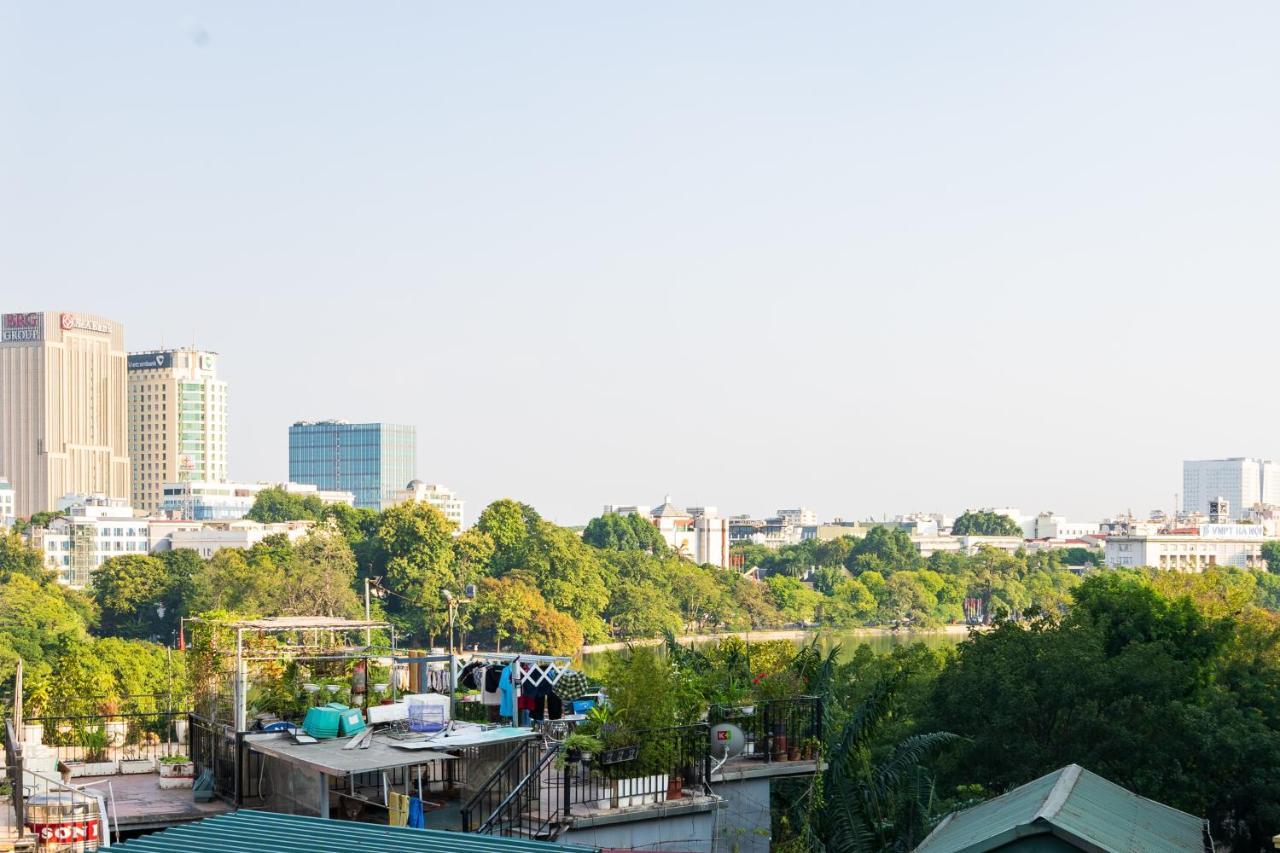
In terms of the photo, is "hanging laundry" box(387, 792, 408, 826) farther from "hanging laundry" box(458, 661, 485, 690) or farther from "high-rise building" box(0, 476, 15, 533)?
"high-rise building" box(0, 476, 15, 533)

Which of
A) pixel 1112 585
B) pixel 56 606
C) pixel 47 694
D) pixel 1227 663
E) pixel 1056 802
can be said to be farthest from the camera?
pixel 56 606

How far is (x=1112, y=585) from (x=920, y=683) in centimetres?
348

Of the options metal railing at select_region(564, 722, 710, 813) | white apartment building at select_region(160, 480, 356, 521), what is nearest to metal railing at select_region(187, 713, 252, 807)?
metal railing at select_region(564, 722, 710, 813)

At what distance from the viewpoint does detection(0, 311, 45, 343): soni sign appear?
449ft

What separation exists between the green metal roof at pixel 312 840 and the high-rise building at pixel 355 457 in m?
170

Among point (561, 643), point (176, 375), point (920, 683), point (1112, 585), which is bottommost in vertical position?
point (561, 643)

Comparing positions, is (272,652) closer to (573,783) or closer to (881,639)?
(573,783)

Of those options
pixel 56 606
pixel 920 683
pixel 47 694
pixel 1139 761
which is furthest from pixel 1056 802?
pixel 56 606

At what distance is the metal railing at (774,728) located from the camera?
13867 millimetres

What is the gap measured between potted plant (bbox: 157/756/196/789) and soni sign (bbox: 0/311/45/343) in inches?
5200

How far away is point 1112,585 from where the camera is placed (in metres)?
25.1

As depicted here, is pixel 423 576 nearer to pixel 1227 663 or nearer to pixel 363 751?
pixel 1227 663

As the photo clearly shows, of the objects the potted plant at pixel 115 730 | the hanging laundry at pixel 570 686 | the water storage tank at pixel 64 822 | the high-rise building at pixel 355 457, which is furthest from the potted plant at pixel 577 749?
the high-rise building at pixel 355 457

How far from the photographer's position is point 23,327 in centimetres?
13762
